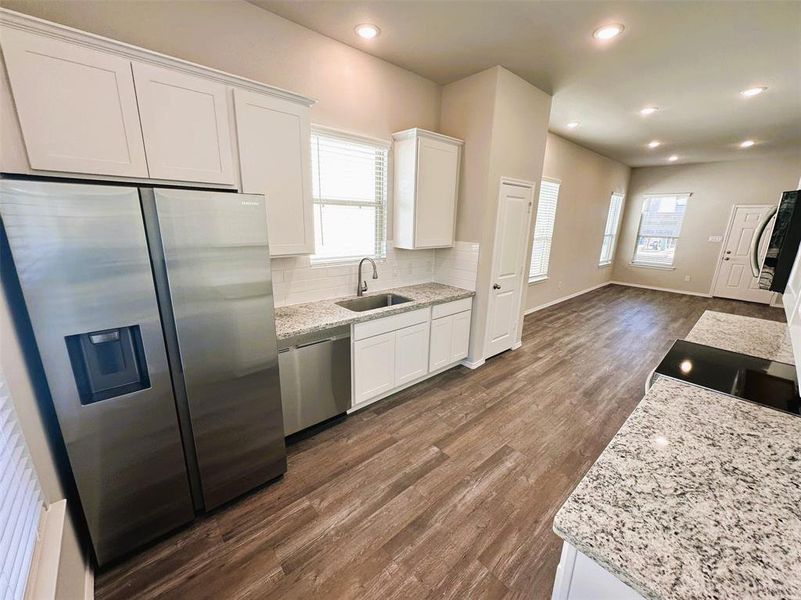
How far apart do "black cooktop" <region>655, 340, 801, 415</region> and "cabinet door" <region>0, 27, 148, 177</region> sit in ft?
9.60

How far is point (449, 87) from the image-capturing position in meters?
3.34

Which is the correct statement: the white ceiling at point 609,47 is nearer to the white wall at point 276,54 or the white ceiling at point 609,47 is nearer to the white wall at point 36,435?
the white wall at point 276,54

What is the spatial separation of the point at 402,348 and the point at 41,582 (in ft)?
7.46

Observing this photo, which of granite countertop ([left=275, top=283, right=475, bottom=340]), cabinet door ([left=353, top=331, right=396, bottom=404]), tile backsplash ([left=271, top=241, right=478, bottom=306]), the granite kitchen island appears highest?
tile backsplash ([left=271, top=241, right=478, bottom=306])

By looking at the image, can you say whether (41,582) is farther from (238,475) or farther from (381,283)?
(381,283)

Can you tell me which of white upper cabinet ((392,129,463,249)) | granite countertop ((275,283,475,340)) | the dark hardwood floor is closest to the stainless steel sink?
granite countertop ((275,283,475,340))

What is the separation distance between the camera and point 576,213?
6.20 meters

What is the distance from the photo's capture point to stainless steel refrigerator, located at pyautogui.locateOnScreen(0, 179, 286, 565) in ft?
4.01

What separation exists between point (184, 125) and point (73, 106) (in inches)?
16.9

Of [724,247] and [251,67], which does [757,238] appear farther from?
[724,247]

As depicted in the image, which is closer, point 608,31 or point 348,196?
point 608,31

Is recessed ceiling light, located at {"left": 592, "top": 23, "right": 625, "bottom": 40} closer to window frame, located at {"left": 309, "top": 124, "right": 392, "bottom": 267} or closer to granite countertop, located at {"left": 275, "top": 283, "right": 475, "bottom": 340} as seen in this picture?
window frame, located at {"left": 309, "top": 124, "right": 392, "bottom": 267}

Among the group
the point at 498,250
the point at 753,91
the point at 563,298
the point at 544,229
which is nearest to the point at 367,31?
the point at 498,250

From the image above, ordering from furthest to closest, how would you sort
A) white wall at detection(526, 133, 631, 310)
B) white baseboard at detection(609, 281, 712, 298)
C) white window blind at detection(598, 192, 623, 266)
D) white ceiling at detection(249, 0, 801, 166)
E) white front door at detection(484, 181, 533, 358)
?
white window blind at detection(598, 192, 623, 266) → white baseboard at detection(609, 281, 712, 298) → white wall at detection(526, 133, 631, 310) → white front door at detection(484, 181, 533, 358) → white ceiling at detection(249, 0, 801, 166)
